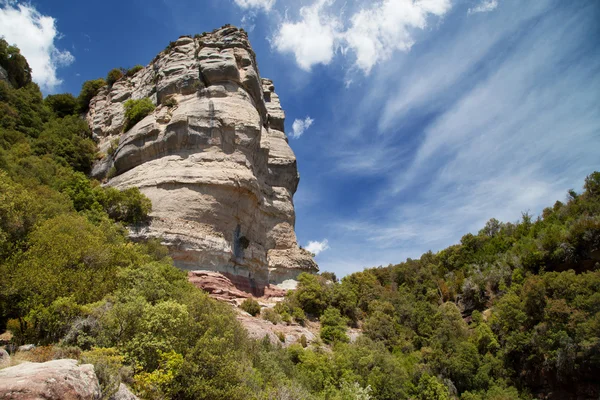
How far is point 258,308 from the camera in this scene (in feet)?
83.8

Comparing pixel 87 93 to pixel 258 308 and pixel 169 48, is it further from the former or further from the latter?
pixel 258 308

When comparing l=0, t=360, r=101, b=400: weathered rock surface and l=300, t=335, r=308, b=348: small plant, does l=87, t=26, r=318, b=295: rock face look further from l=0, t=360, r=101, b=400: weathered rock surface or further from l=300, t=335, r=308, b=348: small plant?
l=0, t=360, r=101, b=400: weathered rock surface

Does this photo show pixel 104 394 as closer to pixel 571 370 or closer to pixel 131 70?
pixel 571 370

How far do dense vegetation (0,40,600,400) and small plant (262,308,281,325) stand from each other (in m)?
0.17

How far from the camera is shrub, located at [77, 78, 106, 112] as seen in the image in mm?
46312

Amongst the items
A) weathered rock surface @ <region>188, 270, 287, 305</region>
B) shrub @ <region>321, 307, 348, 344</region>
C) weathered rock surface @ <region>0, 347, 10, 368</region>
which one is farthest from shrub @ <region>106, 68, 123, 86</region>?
weathered rock surface @ <region>0, 347, 10, 368</region>

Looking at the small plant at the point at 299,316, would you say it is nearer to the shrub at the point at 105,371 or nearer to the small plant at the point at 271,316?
the small plant at the point at 271,316

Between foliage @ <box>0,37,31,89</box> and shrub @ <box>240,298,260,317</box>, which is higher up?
foliage @ <box>0,37,31,89</box>

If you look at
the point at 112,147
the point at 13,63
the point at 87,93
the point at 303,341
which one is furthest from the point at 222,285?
the point at 87,93

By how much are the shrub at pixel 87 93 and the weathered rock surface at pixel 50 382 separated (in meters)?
47.0

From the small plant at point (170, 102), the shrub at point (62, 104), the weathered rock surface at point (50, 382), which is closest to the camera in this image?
the weathered rock surface at point (50, 382)

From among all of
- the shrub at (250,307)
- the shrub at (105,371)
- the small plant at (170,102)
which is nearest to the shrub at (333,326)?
the shrub at (250,307)

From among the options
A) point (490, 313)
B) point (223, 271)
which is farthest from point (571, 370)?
point (223, 271)

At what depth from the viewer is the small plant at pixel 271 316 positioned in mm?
24891
